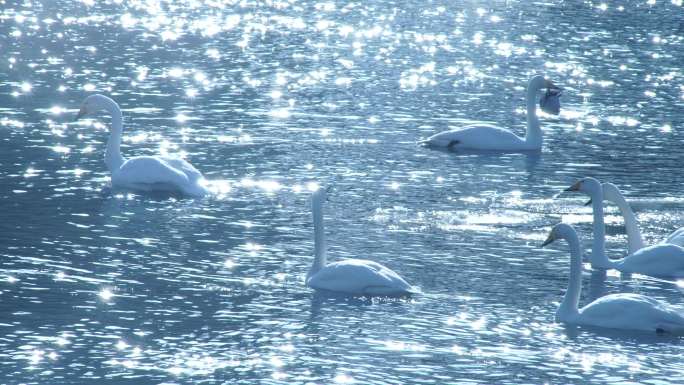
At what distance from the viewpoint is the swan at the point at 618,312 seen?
1495 centimetres

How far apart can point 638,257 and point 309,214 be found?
5204 millimetres

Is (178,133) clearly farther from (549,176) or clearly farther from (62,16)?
(62,16)

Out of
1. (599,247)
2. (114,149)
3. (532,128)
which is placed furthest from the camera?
(532,128)

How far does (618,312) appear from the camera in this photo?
49.4ft

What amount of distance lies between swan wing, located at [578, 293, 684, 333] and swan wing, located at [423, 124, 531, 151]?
11842 millimetres

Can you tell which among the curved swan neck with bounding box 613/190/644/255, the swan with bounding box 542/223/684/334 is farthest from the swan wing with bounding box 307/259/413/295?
the curved swan neck with bounding box 613/190/644/255

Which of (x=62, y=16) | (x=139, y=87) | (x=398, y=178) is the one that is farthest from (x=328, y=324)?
(x=62, y=16)

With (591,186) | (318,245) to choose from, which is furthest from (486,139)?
(318,245)

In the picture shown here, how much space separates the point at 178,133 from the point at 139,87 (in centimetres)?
744

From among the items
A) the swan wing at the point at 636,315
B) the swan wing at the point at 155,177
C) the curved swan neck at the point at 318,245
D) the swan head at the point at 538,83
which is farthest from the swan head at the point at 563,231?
the swan head at the point at 538,83

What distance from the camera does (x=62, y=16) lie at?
57.0m

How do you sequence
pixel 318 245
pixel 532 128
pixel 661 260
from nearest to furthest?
pixel 318 245 < pixel 661 260 < pixel 532 128

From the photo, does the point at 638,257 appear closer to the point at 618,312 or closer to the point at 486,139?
the point at 618,312

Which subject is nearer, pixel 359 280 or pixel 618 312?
pixel 618 312
